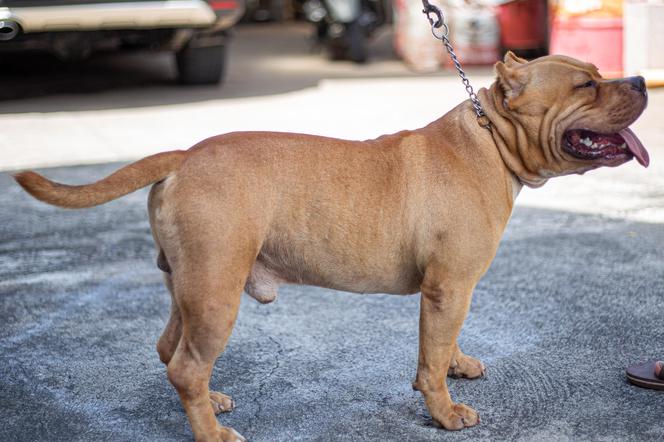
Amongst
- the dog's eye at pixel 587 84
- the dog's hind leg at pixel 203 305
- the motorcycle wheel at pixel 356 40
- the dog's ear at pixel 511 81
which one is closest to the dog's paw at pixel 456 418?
the dog's hind leg at pixel 203 305

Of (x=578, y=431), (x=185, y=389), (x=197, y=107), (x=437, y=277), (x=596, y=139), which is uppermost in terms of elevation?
(x=596, y=139)

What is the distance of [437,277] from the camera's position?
3.04 m

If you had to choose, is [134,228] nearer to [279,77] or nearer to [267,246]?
[267,246]

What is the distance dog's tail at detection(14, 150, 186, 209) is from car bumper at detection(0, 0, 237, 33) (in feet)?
21.1

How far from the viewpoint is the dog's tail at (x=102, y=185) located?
9.27 ft

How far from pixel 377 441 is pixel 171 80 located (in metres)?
9.13

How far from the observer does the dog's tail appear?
2826mm

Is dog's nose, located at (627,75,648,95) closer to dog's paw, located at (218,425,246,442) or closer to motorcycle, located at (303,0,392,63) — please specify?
dog's paw, located at (218,425,246,442)

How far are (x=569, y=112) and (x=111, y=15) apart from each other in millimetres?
6806

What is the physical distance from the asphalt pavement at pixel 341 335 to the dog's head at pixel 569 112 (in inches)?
35.2

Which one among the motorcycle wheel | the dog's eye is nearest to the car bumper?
the motorcycle wheel

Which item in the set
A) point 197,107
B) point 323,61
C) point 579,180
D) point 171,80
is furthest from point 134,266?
point 323,61

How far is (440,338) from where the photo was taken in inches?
121

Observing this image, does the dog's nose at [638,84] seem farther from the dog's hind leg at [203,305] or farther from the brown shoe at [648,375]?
the dog's hind leg at [203,305]
